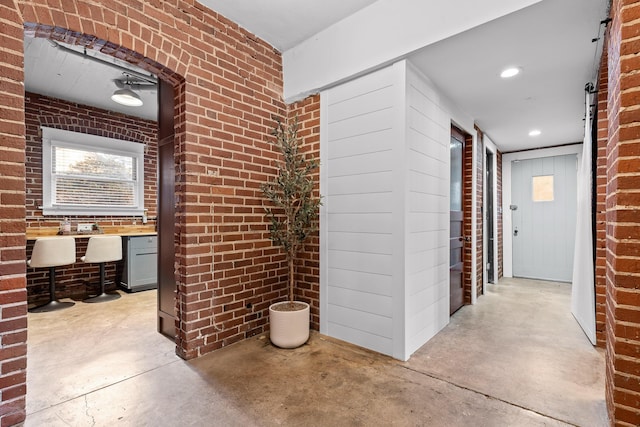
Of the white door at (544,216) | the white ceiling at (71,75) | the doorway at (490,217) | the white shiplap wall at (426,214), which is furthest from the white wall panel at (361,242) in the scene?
the white door at (544,216)

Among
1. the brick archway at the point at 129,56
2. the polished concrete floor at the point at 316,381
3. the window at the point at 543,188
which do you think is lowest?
the polished concrete floor at the point at 316,381

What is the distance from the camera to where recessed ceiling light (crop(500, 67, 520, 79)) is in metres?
2.85

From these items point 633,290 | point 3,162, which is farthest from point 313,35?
point 633,290

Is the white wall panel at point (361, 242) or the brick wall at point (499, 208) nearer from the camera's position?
the white wall panel at point (361, 242)

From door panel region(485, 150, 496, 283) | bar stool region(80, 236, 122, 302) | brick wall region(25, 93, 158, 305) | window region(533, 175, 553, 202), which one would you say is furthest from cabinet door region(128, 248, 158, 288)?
window region(533, 175, 553, 202)

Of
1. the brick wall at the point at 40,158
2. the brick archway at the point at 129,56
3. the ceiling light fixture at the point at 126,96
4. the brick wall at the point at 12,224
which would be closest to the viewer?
the brick wall at the point at 12,224

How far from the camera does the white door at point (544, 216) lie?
5645 mm

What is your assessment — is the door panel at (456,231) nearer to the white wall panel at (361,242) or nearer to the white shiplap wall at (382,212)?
the white shiplap wall at (382,212)

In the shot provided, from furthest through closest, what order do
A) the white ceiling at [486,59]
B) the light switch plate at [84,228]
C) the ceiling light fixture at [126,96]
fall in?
the light switch plate at [84,228] → the ceiling light fixture at [126,96] → the white ceiling at [486,59]

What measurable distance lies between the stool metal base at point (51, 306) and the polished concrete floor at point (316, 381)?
0.84 meters

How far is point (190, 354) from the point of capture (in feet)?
8.37

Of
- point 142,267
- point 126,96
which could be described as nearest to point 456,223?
point 126,96

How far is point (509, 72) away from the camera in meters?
2.91

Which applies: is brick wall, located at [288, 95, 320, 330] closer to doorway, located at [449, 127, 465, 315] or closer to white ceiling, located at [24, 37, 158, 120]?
doorway, located at [449, 127, 465, 315]
